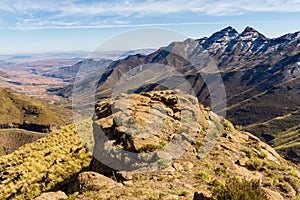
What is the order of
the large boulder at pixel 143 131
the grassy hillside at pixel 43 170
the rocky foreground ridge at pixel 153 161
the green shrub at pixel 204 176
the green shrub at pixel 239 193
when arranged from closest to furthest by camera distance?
the green shrub at pixel 239 193, the rocky foreground ridge at pixel 153 161, the green shrub at pixel 204 176, the large boulder at pixel 143 131, the grassy hillside at pixel 43 170

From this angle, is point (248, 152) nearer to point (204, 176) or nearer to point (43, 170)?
point (204, 176)

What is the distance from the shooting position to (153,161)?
2161 centimetres

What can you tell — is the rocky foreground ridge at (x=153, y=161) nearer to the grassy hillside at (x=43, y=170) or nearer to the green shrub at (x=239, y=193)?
the grassy hillside at (x=43, y=170)

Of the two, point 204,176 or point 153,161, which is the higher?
point 153,161

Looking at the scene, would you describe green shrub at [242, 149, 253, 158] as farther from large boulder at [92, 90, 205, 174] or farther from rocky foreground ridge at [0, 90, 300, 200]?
large boulder at [92, 90, 205, 174]

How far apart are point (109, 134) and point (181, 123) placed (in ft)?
22.1

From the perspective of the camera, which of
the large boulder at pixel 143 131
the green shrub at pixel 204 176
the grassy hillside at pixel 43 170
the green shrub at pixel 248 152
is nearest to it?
the green shrub at pixel 204 176

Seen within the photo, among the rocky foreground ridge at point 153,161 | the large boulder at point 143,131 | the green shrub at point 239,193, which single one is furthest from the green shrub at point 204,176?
the green shrub at point 239,193

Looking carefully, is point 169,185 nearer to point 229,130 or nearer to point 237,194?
point 237,194

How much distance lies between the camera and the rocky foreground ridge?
18.8 m

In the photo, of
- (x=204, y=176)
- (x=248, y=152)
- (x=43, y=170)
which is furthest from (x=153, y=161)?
(x=43, y=170)

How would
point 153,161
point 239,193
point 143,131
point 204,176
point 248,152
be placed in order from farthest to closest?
point 248,152, point 143,131, point 153,161, point 204,176, point 239,193

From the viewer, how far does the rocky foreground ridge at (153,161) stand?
18.8 metres

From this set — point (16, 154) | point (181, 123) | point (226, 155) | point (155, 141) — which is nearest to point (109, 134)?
point (155, 141)
